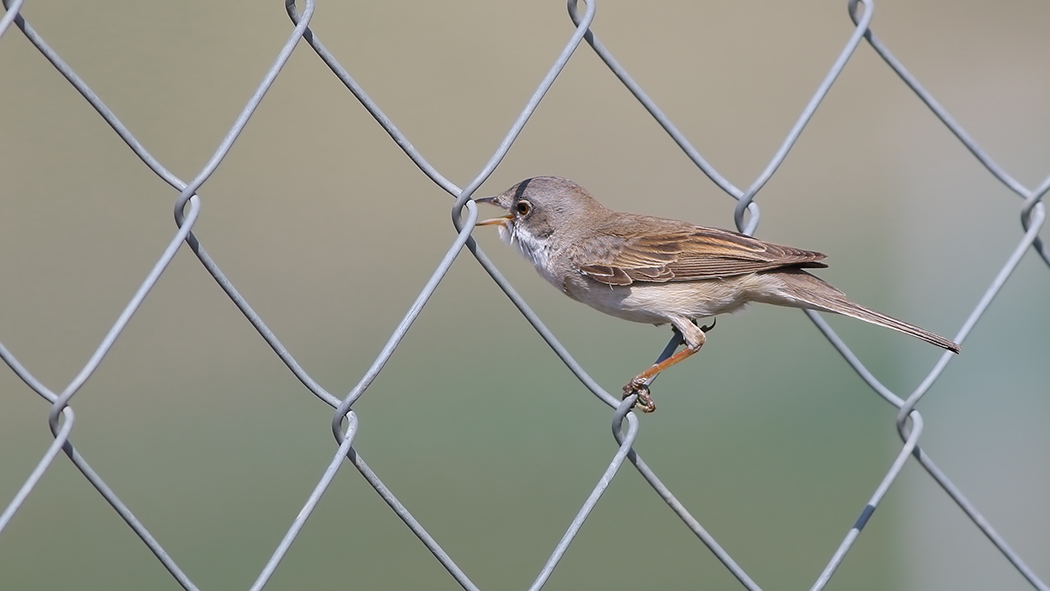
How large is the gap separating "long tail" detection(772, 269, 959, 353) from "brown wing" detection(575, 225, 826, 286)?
0.24 ft

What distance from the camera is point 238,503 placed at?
6270 mm

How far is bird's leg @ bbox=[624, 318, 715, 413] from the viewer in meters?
2.48

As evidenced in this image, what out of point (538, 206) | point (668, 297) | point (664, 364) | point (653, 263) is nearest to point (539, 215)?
point (538, 206)

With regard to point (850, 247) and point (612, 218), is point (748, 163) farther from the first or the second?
point (612, 218)

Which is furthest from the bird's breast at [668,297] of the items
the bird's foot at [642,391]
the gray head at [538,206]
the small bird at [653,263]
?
the bird's foot at [642,391]

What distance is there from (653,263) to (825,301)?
1.82ft

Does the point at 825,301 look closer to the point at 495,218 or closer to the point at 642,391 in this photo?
the point at 642,391

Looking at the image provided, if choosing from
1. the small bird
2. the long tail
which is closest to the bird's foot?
the small bird

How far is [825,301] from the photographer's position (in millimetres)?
2787

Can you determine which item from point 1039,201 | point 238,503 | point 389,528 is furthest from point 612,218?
point 238,503

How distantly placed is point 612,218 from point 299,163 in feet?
13.9

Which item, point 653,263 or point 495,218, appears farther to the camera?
point 495,218

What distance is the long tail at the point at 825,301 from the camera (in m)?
2.62

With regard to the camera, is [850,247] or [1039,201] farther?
[850,247]
